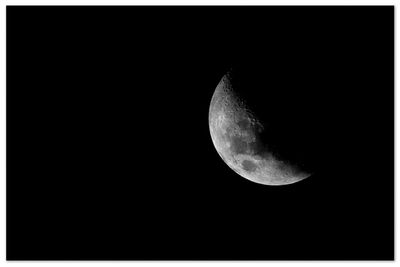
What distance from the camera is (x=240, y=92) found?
11.0ft

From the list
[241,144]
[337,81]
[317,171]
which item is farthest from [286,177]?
[337,81]

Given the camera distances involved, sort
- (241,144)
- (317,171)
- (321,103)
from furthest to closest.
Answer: (317,171)
(241,144)
(321,103)

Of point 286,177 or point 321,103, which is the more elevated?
point 321,103

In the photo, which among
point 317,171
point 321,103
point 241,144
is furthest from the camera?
point 317,171

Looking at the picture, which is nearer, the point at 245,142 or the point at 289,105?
the point at 289,105

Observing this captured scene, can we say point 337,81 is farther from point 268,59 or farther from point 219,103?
point 219,103

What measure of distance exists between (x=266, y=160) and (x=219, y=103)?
82 centimetres

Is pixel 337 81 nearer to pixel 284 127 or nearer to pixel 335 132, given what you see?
pixel 335 132

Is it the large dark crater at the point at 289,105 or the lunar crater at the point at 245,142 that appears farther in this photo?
the lunar crater at the point at 245,142

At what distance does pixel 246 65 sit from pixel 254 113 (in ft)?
1.88

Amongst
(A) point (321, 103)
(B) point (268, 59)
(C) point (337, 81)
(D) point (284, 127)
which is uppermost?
(B) point (268, 59)

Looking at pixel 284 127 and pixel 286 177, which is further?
pixel 286 177

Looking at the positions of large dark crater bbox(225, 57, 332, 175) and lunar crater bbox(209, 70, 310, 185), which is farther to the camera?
lunar crater bbox(209, 70, 310, 185)

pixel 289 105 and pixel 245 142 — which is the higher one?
pixel 289 105
